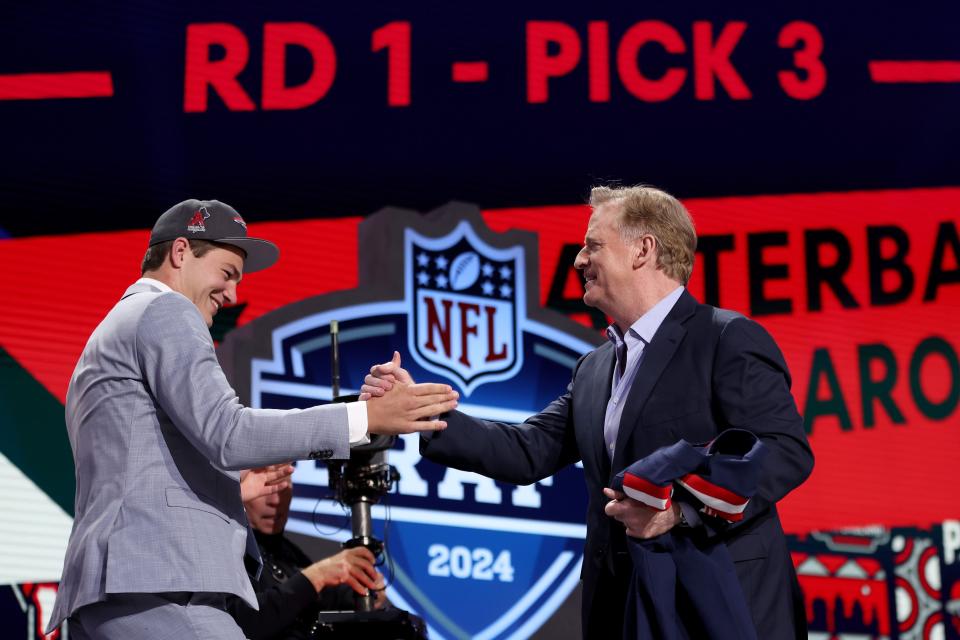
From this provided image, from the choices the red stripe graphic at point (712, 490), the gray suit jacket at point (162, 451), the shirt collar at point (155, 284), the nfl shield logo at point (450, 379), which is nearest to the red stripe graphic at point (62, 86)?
the nfl shield logo at point (450, 379)

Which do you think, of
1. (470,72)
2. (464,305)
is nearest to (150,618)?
(464,305)

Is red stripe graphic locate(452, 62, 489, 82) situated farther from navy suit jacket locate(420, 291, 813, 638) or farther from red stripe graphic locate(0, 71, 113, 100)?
navy suit jacket locate(420, 291, 813, 638)

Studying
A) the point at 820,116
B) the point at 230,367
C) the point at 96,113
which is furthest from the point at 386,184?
the point at 820,116

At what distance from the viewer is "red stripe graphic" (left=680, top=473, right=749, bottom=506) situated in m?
1.84

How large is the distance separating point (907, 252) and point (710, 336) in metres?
2.51

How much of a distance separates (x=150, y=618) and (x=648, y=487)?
0.91 m

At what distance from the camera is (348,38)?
4.41 metres

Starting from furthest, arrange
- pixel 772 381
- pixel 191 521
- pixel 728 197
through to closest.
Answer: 1. pixel 728 197
2. pixel 772 381
3. pixel 191 521

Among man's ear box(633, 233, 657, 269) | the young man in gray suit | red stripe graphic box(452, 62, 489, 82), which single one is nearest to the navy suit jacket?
man's ear box(633, 233, 657, 269)

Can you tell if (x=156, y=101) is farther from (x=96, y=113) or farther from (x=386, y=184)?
(x=386, y=184)

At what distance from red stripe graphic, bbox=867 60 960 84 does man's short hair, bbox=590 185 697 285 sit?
A: 97.2 inches

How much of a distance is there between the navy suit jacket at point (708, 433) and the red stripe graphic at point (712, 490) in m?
0.07

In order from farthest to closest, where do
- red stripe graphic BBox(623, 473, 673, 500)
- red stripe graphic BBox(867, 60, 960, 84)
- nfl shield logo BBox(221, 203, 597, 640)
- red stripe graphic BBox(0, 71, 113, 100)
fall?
red stripe graphic BBox(867, 60, 960, 84)
red stripe graphic BBox(0, 71, 113, 100)
nfl shield logo BBox(221, 203, 597, 640)
red stripe graphic BBox(623, 473, 673, 500)

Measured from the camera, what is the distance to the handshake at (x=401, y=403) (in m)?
2.12
